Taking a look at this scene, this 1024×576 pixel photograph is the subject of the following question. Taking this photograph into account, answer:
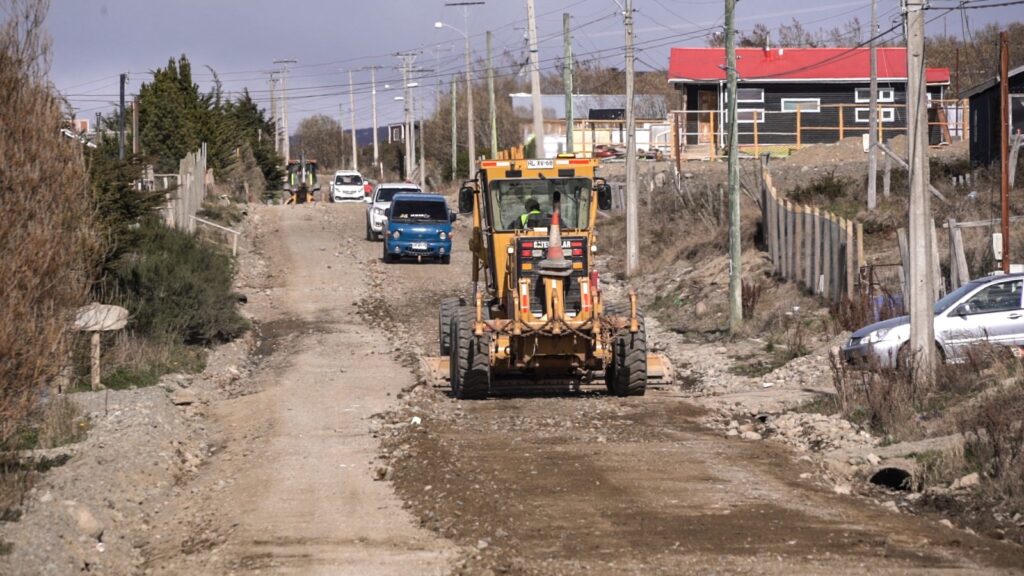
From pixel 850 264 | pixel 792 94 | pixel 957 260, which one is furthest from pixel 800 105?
pixel 957 260

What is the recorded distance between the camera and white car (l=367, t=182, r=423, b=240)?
1768 inches

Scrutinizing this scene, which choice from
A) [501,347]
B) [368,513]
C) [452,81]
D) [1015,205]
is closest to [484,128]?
[452,81]

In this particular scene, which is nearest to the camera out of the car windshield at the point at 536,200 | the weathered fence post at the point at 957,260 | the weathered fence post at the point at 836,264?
the car windshield at the point at 536,200

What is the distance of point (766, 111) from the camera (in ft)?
188

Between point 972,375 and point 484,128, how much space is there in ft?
264

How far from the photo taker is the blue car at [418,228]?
38.4m

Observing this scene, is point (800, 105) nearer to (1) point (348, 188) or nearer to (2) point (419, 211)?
(1) point (348, 188)

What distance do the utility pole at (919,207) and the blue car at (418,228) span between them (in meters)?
22.4

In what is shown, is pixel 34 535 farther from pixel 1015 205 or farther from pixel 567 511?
pixel 1015 205

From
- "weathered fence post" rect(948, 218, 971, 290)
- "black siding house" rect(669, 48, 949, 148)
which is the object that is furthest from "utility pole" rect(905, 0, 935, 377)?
"black siding house" rect(669, 48, 949, 148)

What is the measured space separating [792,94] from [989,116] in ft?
64.8

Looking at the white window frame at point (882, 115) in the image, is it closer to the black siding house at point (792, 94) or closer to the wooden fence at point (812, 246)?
the black siding house at point (792, 94)

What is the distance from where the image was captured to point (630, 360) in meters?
17.8

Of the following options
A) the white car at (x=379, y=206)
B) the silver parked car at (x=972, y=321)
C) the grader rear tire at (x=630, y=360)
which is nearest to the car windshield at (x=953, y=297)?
the silver parked car at (x=972, y=321)
